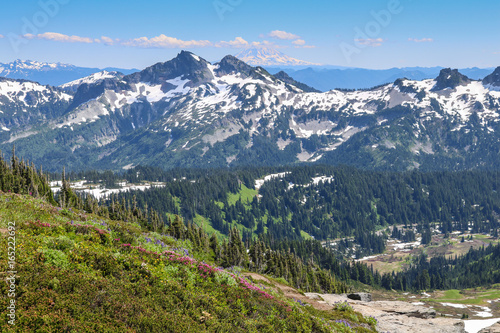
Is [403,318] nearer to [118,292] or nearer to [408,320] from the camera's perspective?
[408,320]

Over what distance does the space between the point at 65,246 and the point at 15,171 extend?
325 feet

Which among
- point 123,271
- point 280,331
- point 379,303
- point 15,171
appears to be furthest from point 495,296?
point 15,171

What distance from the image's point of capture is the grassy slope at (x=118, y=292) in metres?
19.7

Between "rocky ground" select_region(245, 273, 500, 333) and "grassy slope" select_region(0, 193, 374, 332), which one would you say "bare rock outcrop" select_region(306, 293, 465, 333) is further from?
"grassy slope" select_region(0, 193, 374, 332)

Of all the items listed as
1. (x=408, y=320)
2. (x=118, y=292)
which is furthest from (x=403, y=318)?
(x=118, y=292)

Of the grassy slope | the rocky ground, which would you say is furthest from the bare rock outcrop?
the grassy slope

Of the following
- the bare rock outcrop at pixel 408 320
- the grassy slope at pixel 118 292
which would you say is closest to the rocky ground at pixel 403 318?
the bare rock outcrop at pixel 408 320

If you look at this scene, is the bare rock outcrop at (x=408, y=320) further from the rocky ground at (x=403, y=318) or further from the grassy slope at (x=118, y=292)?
the grassy slope at (x=118, y=292)

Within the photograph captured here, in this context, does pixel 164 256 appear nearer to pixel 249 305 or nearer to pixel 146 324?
pixel 249 305

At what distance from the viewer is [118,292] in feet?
75.2

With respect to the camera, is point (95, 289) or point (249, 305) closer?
point (95, 289)

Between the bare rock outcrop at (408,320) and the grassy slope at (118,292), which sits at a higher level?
the grassy slope at (118,292)

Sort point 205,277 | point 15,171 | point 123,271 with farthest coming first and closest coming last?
point 15,171 → point 205,277 → point 123,271

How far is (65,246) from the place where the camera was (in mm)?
27141
